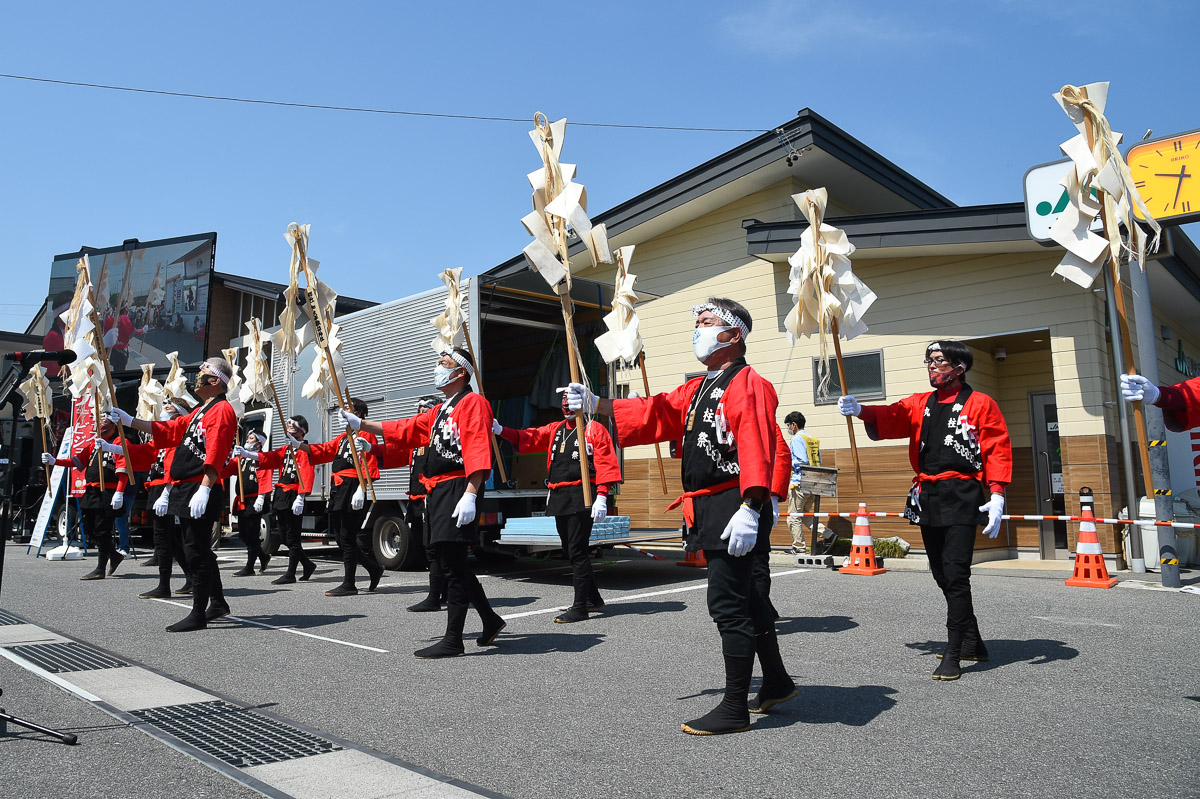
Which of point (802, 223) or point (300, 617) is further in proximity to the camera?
point (802, 223)

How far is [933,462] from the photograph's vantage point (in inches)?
205

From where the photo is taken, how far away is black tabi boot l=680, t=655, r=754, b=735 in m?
3.77

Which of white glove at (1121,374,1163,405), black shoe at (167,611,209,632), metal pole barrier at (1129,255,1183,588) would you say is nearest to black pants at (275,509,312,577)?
black shoe at (167,611,209,632)

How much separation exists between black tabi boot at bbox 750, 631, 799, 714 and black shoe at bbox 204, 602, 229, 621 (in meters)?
4.80

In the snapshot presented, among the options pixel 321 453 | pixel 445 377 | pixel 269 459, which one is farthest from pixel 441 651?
pixel 269 459

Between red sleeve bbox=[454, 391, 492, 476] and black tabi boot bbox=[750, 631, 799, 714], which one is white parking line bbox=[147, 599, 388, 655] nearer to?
red sleeve bbox=[454, 391, 492, 476]

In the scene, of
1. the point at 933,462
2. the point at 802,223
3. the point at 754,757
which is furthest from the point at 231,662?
the point at 802,223

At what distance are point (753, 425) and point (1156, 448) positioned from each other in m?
7.13

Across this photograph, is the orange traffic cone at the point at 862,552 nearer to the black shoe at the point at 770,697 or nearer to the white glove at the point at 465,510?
the white glove at the point at 465,510

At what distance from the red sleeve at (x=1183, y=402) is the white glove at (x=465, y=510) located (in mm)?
3818

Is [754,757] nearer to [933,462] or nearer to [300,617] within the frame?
[933,462]

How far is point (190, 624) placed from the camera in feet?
22.0

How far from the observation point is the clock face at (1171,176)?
9.08 meters

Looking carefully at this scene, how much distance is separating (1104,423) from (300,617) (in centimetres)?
→ 942
